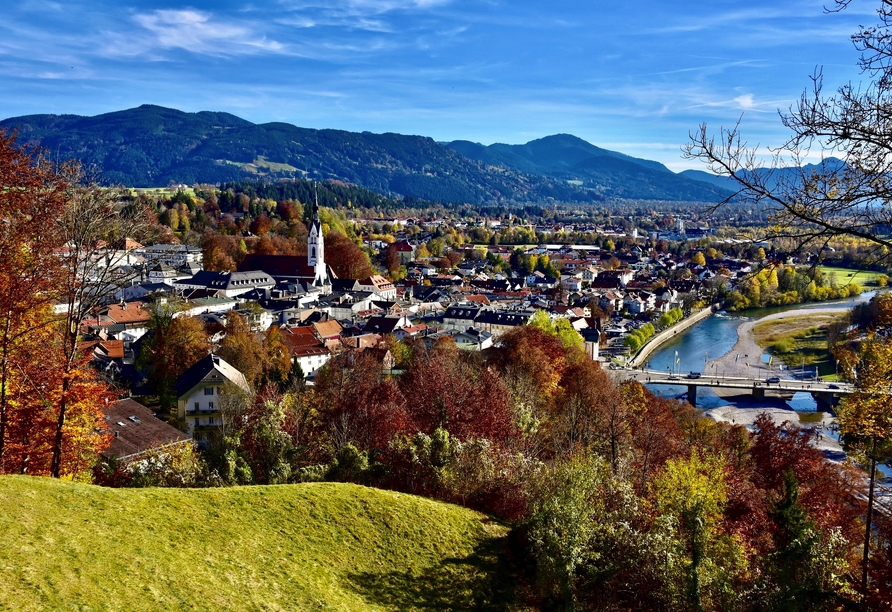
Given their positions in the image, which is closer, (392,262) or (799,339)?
(799,339)

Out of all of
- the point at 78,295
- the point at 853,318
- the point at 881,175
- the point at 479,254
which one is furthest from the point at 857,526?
the point at 479,254

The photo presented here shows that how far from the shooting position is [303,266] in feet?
190

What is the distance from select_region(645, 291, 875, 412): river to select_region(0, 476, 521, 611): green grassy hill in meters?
27.6

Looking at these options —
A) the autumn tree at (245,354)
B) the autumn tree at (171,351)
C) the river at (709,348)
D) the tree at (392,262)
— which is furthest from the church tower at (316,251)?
the autumn tree at (245,354)

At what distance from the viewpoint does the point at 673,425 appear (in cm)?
2206

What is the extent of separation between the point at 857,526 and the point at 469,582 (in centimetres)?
889

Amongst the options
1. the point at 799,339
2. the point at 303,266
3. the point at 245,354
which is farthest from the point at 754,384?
the point at 303,266

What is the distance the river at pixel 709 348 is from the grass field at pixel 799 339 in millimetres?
1818

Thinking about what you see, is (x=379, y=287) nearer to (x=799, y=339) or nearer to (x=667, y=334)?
(x=667, y=334)

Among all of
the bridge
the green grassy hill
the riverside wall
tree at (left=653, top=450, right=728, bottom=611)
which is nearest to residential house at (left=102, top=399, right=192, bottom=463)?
the green grassy hill

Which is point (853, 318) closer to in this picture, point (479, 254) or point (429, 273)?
point (429, 273)

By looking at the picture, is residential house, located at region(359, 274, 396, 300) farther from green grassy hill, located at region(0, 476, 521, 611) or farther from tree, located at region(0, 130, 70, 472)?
tree, located at region(0, 130, 70, 472)

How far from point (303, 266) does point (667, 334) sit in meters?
31.1

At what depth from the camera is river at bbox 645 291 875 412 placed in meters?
34.7
